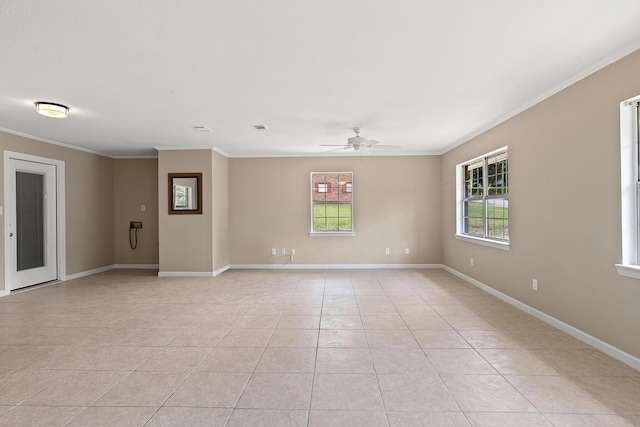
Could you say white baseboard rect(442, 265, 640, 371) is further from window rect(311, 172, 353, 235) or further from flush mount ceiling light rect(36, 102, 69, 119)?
flush mount ceiling light rect(36, 102, 69, 119)

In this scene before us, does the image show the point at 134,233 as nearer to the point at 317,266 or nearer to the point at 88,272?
the point at 88,272

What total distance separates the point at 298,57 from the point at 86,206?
19.4ft

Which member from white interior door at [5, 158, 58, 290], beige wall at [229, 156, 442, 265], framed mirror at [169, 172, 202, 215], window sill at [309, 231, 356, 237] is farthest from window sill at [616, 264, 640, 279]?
white interior door at [5, 158, 58, 290]

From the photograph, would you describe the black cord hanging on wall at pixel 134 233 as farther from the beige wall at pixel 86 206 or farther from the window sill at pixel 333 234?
the window sill at pixel 333 234

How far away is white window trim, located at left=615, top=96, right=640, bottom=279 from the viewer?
102 inches

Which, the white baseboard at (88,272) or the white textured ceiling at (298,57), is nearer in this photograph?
the white textured ceiling at (298,57)

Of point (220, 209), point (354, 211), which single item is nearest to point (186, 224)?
point (220, 209)

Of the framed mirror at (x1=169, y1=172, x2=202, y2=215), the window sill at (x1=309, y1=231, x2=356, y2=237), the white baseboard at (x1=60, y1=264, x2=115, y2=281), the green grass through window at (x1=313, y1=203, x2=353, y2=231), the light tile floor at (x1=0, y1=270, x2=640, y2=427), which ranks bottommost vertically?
the light tile floor at (x1=0, y1=270, x2=640, y2=427)

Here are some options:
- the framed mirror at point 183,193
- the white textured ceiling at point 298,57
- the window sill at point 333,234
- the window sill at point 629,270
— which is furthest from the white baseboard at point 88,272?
the window sill at point 629,270

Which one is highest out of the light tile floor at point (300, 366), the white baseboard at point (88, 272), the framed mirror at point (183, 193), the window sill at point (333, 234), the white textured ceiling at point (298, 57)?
the white textured ceiling at point (298, 57)

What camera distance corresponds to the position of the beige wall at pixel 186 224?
623 cm

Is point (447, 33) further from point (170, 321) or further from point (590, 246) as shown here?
point (170, 321)

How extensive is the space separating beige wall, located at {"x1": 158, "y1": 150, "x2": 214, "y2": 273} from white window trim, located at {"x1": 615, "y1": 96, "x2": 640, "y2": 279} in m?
5.71

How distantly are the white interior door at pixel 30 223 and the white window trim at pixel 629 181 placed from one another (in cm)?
735
